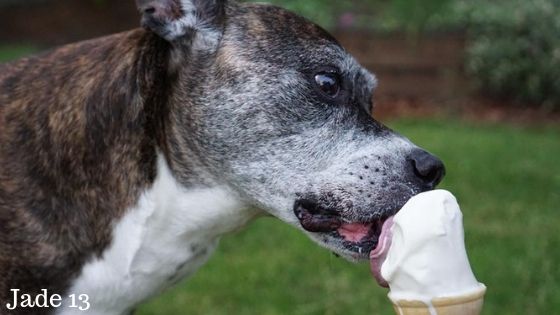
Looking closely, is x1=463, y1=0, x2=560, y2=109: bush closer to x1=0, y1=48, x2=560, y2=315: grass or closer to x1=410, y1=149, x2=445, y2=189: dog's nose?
x1=0, y1=48, x2=560, y2=315: grass

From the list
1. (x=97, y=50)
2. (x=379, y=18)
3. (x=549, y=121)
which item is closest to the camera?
(x=97, y=50)

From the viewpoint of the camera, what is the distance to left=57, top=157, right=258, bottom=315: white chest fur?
2.91 metres

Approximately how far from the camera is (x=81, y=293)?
2912 mm

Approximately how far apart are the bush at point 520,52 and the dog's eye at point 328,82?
7266 mm

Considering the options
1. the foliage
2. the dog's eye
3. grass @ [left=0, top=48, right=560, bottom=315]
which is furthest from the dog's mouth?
the foliage

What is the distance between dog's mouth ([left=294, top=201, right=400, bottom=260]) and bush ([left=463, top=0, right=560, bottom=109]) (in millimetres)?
7457

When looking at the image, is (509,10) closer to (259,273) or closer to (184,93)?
(259,273)

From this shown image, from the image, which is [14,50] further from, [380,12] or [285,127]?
[285,127]

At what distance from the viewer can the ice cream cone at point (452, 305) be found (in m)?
2.26

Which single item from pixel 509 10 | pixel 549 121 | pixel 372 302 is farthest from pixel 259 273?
pixel 509 10

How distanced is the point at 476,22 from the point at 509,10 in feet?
1.27

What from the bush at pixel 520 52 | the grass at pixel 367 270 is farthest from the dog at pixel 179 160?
the bush at pixel 520 52

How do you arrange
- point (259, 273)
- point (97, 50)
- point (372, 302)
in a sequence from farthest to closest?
point (259, 273) → point (372, 302) → point (97, 50)

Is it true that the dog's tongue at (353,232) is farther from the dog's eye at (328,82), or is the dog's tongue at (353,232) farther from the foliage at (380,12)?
the foliage at (380,12)
